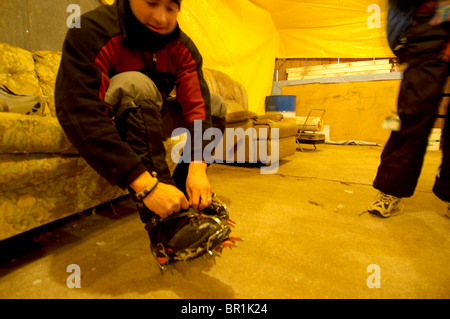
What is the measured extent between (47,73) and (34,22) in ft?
1.70

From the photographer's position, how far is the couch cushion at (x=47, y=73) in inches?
52.0

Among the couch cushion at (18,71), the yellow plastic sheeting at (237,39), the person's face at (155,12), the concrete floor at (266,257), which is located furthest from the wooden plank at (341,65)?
the person's face at (155,12)

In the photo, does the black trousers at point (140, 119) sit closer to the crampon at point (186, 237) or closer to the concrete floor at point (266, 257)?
the crampon at point (186, 237)

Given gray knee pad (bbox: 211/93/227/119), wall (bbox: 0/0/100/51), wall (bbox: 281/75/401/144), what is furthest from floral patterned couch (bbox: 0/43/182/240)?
wall (bbox: 281/75/401/144)

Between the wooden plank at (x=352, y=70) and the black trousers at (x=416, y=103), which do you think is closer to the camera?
the black trousers at (x=416, y=103)

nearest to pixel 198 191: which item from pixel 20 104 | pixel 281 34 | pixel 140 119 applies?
pixel 140 119

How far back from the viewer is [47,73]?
135cm

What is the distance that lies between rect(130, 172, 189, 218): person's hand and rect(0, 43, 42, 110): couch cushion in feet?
3.62

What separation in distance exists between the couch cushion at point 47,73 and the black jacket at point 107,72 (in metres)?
0.86

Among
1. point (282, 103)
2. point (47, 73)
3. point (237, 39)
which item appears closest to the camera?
point (47, 73)

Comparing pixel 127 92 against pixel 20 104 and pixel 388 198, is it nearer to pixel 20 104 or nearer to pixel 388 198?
pixel 20 104

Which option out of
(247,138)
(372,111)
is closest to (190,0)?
(247,138)

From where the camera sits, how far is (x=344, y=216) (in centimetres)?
111
